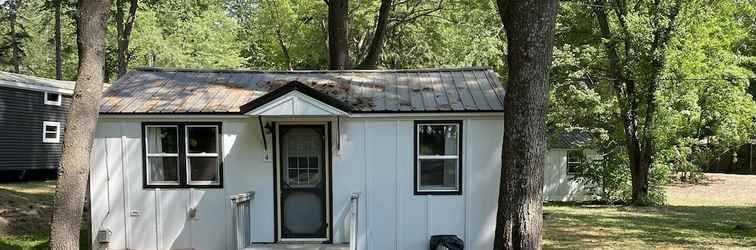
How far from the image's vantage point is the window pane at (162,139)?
8875 mm

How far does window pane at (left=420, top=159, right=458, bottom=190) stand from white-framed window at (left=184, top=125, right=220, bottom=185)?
10.6 feet

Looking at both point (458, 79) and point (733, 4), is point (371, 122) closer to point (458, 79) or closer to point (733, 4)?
point (458, 79)

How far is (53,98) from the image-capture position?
63.3 ft

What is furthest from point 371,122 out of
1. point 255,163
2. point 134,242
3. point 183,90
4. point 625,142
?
point 625,142

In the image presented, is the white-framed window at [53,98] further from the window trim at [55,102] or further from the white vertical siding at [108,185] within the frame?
the white vertical siding at [108,185]

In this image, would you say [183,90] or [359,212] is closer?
[359,212]

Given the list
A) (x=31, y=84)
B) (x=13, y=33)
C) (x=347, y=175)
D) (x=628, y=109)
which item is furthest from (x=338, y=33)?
(x=13, y=33)

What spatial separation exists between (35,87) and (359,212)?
14.5 m

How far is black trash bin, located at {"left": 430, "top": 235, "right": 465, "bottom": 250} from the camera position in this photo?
820 cm

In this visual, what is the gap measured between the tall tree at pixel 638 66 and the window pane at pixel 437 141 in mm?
10012

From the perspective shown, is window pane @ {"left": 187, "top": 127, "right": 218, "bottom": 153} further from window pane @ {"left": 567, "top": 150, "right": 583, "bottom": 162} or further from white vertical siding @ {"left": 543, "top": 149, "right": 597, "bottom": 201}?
white vertical siding @ {"left": 543, "top": 149, "right": 597, "bottom": 201}

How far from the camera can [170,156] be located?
8914mm

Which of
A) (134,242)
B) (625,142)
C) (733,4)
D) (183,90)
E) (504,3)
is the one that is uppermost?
(733,4)

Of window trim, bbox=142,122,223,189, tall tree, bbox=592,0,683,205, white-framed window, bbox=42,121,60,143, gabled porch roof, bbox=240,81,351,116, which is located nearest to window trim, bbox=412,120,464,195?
gabled porch roof, bbox=240,81,351,116
